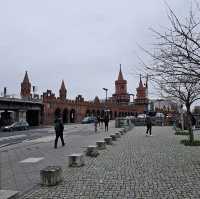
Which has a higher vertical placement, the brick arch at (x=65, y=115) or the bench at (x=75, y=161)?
the brick arch at (x=65, y=115)

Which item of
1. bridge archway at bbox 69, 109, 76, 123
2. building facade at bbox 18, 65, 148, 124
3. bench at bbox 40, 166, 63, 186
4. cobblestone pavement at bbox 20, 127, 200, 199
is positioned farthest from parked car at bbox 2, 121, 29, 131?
bridge archway at bbox 69, 109, 76, 123

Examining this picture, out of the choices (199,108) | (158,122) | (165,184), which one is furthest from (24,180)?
(199,108)

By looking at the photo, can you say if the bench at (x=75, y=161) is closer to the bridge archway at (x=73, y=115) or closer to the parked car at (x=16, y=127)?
the parked car at (x=16, y=127)

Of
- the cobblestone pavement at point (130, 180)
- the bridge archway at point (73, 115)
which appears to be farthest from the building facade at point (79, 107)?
the cobblestone pavement at point (130, 180)

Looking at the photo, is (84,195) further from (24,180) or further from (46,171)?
(24,180)

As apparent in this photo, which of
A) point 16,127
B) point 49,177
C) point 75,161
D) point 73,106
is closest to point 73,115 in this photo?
point 73,106

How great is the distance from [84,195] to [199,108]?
327 ft

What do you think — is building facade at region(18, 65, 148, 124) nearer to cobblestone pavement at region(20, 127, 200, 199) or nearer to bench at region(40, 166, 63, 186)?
cobblestone pavement at region(20, 127, 200, 199)

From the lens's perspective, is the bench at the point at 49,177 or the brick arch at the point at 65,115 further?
the brick arch at the point at 65,115

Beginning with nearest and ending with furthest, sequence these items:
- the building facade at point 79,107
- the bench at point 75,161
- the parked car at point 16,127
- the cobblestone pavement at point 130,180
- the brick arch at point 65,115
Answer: the cobblestone pavement at point 130,180 < the bench at point 75,161 < the parked car at point 16,127 < the building facade at point 79,107 < the brick arch at point 65,115

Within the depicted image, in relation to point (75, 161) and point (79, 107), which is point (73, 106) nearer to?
point (79, 107)

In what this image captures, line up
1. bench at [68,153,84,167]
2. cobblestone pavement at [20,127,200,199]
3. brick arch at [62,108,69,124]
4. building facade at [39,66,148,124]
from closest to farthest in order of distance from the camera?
cobblestone pavement at [20,127,200,199] < bench at [68,153,84,167] < building facade at [39,66,148,124] < brick arch at [62,108,69,124]

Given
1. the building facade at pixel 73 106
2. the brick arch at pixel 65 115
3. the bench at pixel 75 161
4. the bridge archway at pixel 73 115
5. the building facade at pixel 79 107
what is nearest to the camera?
the bench at pixel 75 161

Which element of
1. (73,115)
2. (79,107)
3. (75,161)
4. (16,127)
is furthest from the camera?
(79,107)
